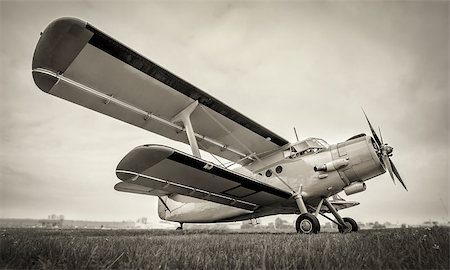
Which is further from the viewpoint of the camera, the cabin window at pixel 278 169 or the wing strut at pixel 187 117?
the cabin window at pixel 278 169

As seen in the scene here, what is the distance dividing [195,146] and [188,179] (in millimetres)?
979

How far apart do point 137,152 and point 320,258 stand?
3427 millimetres

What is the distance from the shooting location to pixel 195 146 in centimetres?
654

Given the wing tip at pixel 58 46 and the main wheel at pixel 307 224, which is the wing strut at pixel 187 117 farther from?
the main wheel at pixel 307 224

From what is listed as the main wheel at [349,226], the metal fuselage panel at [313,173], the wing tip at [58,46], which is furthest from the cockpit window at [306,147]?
the wing tip at [58,46]

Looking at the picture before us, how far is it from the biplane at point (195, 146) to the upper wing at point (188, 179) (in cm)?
2

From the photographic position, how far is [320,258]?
1.96 meters

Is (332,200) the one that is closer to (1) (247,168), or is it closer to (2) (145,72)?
(1) (247,168)

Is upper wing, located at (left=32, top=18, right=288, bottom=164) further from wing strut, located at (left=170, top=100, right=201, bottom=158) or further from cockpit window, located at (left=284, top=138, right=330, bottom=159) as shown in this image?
cockpit window, located at (left=284, top=138, right=330, bottom=159)

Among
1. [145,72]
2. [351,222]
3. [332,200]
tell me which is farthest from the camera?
[332,200]

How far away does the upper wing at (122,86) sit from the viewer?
4668 mm

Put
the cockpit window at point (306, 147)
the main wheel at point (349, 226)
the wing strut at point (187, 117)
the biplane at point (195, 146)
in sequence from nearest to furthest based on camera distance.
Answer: the biplane at point (195, 146) < the wing strut at point (187, 117) < the cockpit window at point (306, 147) < the main wheel at point (349, 226)

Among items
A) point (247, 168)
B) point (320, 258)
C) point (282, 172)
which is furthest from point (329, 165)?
point (320, 258)

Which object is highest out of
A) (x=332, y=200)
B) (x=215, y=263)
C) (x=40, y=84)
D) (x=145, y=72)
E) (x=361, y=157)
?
(x=145, y=72)
